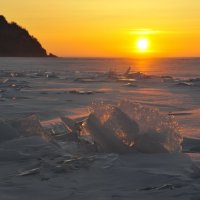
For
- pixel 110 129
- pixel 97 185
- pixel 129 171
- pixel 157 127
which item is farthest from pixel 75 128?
pixel 97 185

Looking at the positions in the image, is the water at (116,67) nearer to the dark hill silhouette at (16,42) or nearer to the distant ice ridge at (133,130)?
the distant ice ridge at (133,130)

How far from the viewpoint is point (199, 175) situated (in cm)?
333

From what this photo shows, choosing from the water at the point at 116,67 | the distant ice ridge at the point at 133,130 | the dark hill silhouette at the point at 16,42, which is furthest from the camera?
the dark hill silhouette at the point at 16,42

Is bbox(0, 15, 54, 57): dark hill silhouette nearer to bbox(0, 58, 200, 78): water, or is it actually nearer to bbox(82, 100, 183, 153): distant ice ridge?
bbox(0, 58, 200, 78): water

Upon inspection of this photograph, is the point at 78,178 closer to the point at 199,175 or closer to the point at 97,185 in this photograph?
the point at 97,185

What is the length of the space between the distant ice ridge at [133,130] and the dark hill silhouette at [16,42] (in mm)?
126633

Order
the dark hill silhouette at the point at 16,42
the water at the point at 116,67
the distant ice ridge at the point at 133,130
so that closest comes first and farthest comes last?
the distant ice ridge at the point at 133,130 < the water at the point at 116,67 < the dark hill silhouette at the point at 16,42

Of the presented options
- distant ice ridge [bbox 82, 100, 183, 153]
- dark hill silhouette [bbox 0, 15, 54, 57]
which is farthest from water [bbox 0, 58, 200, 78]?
dark hill silhouette [bbox 0, 15, 54, 57]

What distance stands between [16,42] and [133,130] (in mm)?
132894

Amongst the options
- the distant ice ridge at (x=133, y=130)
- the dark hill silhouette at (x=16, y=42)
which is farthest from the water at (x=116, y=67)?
the dark hill silhouette at (x=16, y=42)

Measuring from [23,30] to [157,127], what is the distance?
13432cm

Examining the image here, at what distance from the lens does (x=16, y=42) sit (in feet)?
438

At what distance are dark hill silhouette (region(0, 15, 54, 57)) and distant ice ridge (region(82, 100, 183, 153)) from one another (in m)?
127

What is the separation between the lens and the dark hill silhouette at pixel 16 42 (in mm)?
128375
